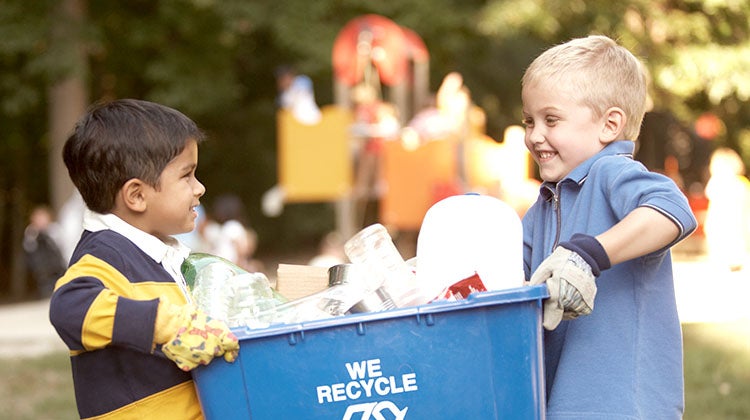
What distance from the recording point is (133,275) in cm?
237

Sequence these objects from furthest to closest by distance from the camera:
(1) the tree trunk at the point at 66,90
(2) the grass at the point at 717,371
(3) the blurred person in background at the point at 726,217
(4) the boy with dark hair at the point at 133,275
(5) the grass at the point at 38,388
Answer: (1) the tree trunk at the point at 66,90 < (3) the blurred person in background at the point at 726,217 < (5) the grass at the point at 38,388 < (2) the grass at the point at 717,371 < (4) the boy with dark hair at the point at 133,275

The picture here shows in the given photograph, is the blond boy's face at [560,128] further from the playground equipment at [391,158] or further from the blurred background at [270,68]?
the blurred background at [270,68]

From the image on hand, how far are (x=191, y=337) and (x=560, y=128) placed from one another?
0.99 meters

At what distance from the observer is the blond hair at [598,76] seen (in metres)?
2.48

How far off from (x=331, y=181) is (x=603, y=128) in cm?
1023

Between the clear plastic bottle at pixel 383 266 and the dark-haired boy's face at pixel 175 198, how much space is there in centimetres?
38

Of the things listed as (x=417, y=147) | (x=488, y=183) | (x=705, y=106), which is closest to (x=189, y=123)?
(x=417, y=147)

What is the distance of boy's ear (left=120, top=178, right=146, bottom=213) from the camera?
245 centimetres

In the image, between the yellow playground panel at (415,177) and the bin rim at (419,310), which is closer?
the bin rim at (419,310)

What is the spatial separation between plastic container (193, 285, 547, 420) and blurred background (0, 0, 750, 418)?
630 centimetres

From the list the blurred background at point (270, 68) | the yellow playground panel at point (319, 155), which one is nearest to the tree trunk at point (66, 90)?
the blurred background at point (270, 68)

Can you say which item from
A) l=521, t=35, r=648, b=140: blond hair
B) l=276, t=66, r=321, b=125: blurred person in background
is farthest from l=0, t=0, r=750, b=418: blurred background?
l=521, t=35, r=648, b=140: blond hair

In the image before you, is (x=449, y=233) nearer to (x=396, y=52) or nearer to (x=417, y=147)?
(x=417, y=147)

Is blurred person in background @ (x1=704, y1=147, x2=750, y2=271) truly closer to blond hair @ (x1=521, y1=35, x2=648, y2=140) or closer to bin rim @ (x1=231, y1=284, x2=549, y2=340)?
→ blond hair @ (x1=521, y1=35, x2=648, y2=140)
